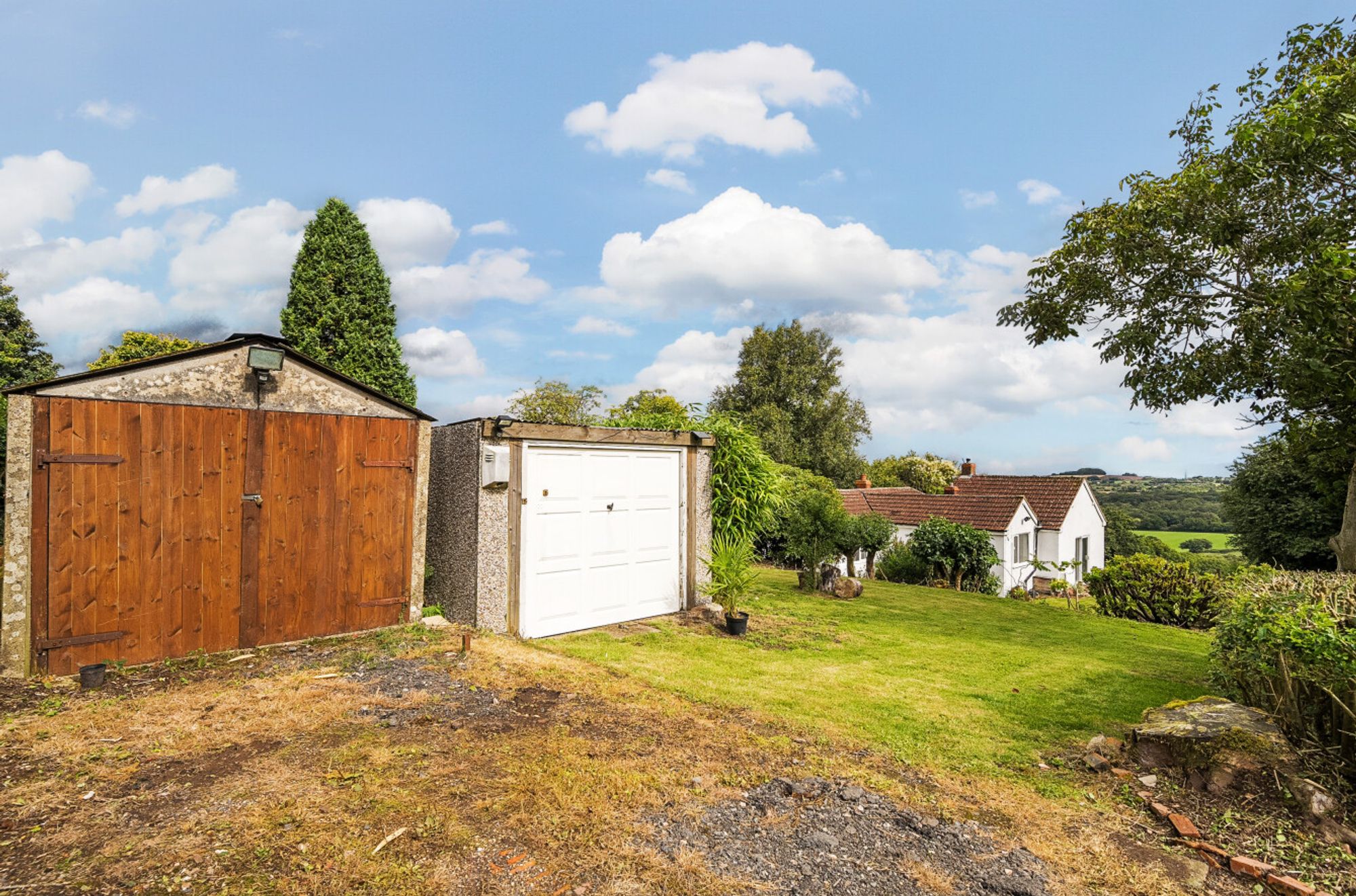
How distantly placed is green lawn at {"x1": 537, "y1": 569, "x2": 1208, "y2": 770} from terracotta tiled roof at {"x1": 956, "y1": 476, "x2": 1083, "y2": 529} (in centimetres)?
1369

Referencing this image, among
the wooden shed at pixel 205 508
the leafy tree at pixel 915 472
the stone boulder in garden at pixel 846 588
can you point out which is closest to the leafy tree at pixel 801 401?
the leafy tree at pixel 915 472

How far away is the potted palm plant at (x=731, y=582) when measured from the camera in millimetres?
8570

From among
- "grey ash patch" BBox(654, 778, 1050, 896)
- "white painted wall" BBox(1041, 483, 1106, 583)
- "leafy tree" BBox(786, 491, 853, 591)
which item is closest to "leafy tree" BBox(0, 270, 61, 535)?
"leafy tree" BBox(786, 491, 853, 591)

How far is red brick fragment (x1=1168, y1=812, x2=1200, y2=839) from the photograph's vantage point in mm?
3584

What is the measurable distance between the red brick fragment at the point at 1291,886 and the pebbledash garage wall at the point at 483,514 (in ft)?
21.4

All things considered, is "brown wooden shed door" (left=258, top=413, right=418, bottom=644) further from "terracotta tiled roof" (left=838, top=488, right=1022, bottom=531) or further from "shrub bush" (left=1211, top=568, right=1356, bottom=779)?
"terracotta tiled roof" (left=838, top=488, right=1022, bottom=531)

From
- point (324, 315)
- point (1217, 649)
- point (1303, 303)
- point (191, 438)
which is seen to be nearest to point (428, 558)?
point (191, 438)

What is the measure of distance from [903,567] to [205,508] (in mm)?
15346

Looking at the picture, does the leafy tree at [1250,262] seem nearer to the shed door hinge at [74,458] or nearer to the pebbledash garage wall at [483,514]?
the pebbledash garage wall at [483,514]

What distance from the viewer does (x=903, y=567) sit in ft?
57.3

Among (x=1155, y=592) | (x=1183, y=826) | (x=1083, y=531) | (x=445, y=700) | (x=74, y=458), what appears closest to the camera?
(x=1183, y=826)

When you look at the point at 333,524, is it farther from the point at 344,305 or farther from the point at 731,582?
the point at 344,305

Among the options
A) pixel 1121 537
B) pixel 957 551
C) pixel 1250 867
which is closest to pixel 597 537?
pixel 1250 867

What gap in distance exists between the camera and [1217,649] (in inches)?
229
